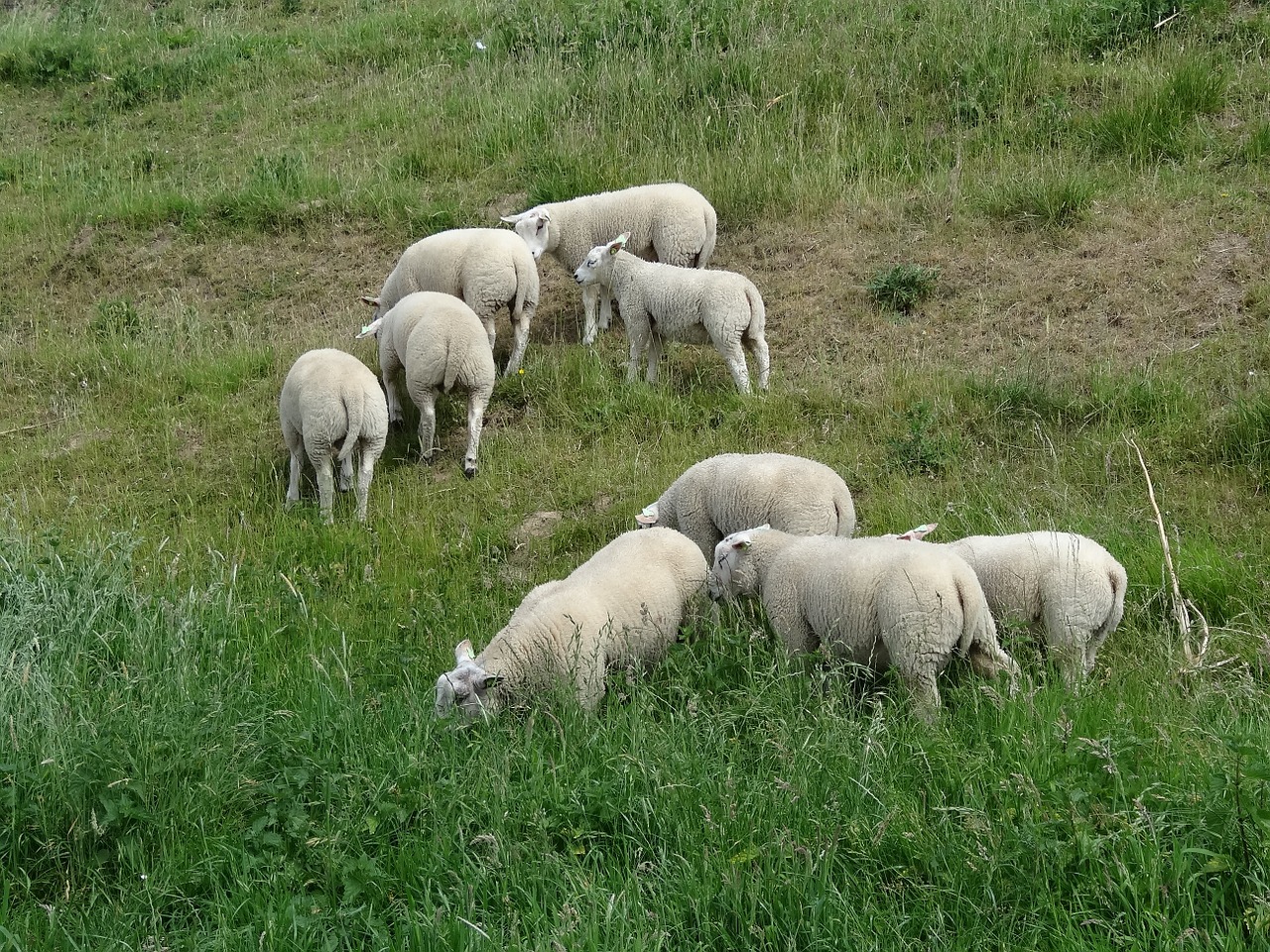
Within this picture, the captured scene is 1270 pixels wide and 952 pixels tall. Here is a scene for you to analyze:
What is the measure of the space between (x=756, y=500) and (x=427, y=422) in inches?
123

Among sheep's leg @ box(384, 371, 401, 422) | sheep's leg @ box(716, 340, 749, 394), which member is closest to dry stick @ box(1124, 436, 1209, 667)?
sheep's leg @ box(716, 340, 749, 394)

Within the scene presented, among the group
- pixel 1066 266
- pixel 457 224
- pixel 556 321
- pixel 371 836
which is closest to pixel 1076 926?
pixel 371 836

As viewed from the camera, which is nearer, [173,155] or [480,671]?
[480,671]

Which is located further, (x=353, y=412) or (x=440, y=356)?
(x=440, y=356)

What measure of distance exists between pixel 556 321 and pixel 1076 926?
815 cm

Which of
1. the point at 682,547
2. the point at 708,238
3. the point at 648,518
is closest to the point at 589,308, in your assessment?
the point at 708,238

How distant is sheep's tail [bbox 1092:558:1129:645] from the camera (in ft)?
18.6

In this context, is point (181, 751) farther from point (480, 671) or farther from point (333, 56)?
point (333, 56)

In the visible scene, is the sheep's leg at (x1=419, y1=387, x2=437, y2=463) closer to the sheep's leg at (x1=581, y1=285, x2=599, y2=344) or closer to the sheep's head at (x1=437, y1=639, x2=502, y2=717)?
the sheep's leg at (x1=581, y1=285, x2=599, y2=344)

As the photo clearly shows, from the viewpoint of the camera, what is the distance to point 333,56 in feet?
53.9

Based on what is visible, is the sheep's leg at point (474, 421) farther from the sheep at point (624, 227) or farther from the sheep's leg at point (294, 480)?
the sheep at point (624, 227)

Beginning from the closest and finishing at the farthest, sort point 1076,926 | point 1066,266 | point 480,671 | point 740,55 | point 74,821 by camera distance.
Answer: point 1076,926 < point 74,821 < point 480,671 < point 1066,266 < point 740,55

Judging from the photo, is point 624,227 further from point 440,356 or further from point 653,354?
point 440,356

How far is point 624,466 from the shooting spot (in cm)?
838
